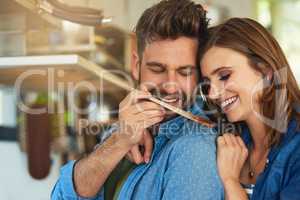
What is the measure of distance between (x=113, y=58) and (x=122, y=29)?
20 cm

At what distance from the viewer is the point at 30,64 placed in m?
0.88

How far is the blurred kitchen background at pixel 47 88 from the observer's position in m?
0.93

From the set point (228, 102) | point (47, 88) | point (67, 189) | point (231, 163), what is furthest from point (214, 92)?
point (47, 88)

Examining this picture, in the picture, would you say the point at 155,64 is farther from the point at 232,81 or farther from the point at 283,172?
the point at 283,172

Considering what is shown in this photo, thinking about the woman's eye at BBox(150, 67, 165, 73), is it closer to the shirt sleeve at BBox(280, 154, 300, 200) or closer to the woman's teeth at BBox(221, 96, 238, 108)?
the woman's teeth at BBox(221, 96, 238, 108)

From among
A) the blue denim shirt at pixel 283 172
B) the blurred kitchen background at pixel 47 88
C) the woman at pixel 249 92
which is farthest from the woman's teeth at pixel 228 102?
the blurred kitchen background at pixel 47 88

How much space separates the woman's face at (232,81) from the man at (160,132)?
0.12 feet

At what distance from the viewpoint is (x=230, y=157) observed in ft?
2.39

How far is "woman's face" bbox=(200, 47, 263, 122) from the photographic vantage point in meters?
0.75

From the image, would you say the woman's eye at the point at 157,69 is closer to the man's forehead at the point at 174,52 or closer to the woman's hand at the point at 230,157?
the man's forehead at the point at 174,52

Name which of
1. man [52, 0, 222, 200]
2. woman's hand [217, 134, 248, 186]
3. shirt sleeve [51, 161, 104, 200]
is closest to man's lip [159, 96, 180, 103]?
man [52, 0, 222, 200]

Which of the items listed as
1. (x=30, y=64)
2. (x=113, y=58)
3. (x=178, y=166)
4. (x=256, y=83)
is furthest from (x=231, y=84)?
(x=113, y=58)

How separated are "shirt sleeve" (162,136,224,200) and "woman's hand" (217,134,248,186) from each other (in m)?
0.01

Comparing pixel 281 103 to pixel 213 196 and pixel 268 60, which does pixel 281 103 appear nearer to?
pixel 268 60
